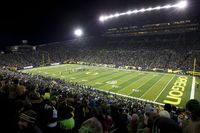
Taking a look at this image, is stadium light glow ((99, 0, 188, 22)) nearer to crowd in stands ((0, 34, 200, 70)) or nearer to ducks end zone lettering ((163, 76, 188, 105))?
crowd in stands ((0, 34, 200, 70))

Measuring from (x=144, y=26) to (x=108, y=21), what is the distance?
54.7 feet

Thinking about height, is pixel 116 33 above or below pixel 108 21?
below

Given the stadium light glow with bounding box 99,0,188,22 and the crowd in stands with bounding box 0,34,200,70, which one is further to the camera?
the stadium light glow with bounding box 99,0,188,22


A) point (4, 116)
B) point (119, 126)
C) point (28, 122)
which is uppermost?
point (28, 122)

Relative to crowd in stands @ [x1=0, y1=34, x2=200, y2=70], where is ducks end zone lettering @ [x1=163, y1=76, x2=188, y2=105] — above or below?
below

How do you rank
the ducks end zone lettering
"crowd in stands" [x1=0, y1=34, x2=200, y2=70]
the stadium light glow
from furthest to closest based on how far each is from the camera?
1. the stadium light glow
2. "crowd in stands" [x1=0, y1=34, x2=200, y2=70]
3. the ducks end zone lettering

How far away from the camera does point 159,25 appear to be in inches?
2603

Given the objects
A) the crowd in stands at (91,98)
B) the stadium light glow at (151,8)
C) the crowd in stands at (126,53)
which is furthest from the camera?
the stadium light glow at (151,8)

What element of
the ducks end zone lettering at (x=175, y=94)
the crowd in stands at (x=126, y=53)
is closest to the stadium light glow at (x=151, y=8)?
the crowd in stands at (x=126, y=53)

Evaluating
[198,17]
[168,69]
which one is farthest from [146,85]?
[198,17]

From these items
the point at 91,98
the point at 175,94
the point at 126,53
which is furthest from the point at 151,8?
the point at 91,98

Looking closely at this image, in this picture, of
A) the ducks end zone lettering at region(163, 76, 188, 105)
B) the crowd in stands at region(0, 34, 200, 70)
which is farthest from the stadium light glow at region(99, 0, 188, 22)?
the ducks end zone lettering at region(163, 76, 188, 105)

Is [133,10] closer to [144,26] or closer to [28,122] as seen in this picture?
[144,26]

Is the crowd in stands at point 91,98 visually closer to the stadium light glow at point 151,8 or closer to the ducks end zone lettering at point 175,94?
the ducks end zone lettering at point 175,94
